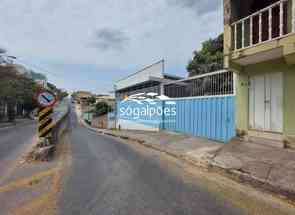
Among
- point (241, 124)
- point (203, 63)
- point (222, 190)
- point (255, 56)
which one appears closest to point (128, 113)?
point (203, 63)

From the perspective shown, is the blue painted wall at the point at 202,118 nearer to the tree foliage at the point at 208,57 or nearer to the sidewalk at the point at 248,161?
the sidewalk at the point at 248,161

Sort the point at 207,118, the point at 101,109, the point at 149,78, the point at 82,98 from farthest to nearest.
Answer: the point at 82,98 < the point at 101,109 < the point at 149,78 < the point at 207,118

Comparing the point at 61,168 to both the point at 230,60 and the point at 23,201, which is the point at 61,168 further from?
the point at 230,60

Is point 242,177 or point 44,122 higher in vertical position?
point 44,122

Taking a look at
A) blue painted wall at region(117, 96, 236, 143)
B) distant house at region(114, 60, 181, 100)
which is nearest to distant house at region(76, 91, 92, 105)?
distant house at region(114, 60, 181, 100)

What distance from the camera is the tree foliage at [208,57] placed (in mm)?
16422

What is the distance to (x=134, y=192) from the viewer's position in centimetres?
438

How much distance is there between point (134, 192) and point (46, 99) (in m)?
5.26

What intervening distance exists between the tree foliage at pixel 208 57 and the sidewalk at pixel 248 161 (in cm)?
889

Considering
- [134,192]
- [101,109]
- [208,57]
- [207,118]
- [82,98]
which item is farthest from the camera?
[82,98]

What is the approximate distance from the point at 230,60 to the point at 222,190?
4.68 metres

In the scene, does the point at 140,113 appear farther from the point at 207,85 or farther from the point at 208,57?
the point at 207,85

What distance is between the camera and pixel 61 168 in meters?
6.18

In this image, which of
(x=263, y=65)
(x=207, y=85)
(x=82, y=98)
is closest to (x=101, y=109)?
(x=207, y=85)
